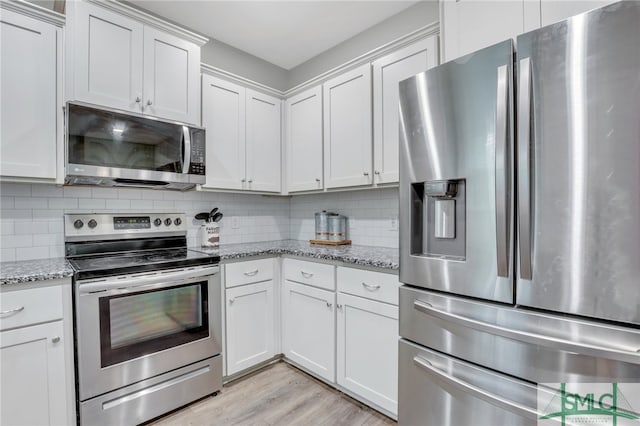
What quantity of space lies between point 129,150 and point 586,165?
7.28 ft

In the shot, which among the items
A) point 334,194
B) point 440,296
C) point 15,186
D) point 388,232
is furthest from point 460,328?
point 15,186

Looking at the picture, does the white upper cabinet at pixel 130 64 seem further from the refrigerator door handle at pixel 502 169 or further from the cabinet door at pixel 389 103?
the refrigerator door handle at pixel 502 169

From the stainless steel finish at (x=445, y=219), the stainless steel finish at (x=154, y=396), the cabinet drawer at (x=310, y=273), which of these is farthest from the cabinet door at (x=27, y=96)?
the stainless steel finish at (x=445, y=219)

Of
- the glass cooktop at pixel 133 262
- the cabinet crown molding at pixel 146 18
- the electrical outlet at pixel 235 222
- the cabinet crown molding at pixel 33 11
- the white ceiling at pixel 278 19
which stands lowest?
the glass cooktop at pixel 133 262

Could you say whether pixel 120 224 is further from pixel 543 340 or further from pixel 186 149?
pixel 543 340

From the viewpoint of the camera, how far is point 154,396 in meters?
1.82

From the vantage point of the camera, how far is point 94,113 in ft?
5.90

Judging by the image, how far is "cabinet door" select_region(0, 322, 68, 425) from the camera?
4.71ft

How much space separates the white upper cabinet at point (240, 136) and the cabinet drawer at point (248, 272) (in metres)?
0.65

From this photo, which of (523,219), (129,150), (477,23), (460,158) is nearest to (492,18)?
(477,23)

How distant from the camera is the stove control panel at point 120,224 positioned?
2.04 metres

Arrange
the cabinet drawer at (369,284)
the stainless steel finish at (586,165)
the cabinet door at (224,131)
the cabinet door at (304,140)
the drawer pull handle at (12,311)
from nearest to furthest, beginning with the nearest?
the stainless steel finish at (586,165) → the drawer pull handle at (12,311) → the cabinet drawer at (369,284) → the cabinet door at (224,131) → the cabinet door at (304,140)

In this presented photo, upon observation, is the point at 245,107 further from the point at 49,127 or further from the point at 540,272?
the point at 540,272

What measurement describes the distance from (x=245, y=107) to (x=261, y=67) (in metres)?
0.65
